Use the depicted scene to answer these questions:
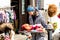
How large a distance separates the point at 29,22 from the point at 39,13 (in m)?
0.09

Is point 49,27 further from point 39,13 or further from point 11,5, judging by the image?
point 11,5

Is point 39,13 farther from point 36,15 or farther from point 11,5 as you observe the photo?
point 11,5

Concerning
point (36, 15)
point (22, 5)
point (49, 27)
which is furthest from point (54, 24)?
point (22, 5)

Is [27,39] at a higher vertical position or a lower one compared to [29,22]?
lower

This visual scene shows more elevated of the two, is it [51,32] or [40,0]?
[40,0]

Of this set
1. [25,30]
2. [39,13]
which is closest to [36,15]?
[39,13]

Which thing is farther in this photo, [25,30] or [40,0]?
[40,0]

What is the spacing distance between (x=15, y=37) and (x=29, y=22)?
14cm

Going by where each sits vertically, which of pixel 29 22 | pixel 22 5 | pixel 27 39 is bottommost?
pixel 27 39

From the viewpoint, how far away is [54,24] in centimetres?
142

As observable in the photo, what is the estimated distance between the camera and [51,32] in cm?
134

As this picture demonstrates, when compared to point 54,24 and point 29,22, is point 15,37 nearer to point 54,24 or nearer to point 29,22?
point 29,22

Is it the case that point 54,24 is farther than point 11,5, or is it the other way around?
point 54,24

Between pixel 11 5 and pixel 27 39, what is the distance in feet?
0.79
